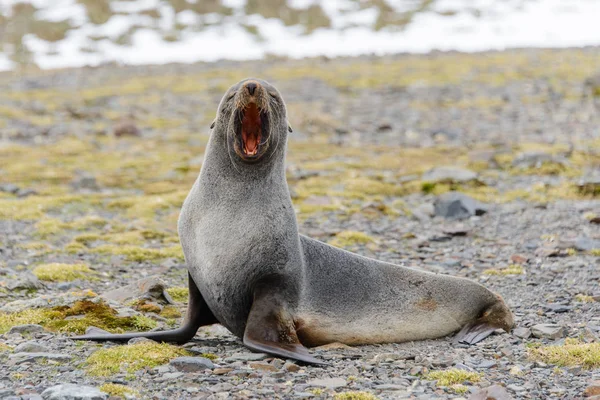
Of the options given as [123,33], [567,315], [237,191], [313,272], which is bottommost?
[567,315]

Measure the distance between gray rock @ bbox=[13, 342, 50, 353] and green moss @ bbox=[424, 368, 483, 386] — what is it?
324 cm

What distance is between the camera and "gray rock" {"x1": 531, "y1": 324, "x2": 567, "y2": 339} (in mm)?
7438

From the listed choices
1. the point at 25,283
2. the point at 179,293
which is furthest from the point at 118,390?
the point at 25,283

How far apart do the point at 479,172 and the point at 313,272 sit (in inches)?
431

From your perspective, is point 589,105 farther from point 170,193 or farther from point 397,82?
point 170,193

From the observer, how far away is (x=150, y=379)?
19.7ft

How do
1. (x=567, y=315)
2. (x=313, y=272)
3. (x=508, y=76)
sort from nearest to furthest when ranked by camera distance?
(x=313, y=272), (x=567, y=315), (x=508, y=76)

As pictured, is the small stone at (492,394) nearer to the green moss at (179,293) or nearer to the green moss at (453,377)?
the green moss at (453,377)

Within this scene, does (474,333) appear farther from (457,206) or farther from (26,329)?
(457,206)

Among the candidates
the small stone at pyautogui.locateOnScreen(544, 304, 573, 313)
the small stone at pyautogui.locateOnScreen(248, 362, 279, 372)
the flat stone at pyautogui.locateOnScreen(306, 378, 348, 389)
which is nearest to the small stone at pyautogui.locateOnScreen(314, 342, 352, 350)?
the small stone at pyautogui.locateOnScreen(248, 362, 279, 372)

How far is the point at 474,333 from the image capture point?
7.95 metres

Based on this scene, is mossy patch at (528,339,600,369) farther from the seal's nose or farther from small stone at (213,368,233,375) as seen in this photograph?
the seal's nose

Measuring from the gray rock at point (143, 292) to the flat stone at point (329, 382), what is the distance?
3262 mm

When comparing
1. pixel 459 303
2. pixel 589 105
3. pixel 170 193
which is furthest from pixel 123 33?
pixel 459 303
